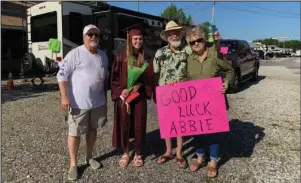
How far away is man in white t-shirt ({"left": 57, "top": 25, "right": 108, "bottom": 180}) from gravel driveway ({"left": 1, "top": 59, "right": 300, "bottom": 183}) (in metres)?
0.57

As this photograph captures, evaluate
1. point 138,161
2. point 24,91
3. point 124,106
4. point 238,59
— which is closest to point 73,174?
Result: point 138,161

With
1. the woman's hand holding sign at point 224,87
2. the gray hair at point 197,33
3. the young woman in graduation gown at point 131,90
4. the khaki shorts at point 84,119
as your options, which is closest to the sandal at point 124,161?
the young woman in graduation gown at point 131,90

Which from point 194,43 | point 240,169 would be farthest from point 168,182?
point 194,43

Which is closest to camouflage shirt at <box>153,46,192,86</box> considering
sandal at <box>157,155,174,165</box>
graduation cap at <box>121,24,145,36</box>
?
graduation cap at <box>121,24,145,36</box>

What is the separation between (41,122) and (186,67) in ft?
12.0

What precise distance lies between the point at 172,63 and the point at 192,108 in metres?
0.61

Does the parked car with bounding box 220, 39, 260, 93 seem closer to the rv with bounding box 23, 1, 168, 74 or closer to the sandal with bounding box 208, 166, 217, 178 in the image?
the rv with bounding box 23, 1, 168, 74

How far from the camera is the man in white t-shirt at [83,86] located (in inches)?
150

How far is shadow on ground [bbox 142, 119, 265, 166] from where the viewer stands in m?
4.92

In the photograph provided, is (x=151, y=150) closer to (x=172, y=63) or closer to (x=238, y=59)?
(x=172, y=63)

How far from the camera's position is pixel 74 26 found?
39.0 ft

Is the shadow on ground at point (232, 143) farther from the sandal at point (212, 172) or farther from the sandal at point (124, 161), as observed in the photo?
the sandal at point (124, 161)

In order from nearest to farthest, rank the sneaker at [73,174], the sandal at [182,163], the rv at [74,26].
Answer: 1. the sneaker at [73,174]
2. the sandal at [182,163]
3. the rv at [74,26]

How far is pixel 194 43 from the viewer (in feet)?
13.2
